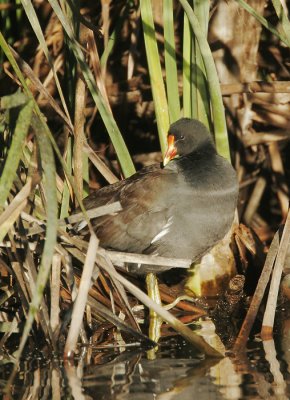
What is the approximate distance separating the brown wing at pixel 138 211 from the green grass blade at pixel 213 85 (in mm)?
374

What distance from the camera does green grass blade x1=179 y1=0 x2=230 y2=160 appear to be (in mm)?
5004

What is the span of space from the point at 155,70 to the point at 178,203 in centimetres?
83

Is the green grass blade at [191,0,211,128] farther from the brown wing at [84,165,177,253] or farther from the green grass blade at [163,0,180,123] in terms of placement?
the brown wing at [84,165,177,253]

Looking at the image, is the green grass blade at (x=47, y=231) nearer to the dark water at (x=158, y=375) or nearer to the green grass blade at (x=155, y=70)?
the dark water at (x=158, y=375)

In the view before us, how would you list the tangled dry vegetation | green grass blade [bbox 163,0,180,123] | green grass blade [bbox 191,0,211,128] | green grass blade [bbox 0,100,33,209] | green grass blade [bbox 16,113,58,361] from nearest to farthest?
green grass blade [bbox 16,113,58,361] → green grass blade [bbox 0,100,33,209] → the tangled dry vegetation → green grass blade [bbox 191,0,211,128] → green grass blade [bbox 163,0,180,123]

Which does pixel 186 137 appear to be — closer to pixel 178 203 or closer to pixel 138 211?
pixel 178 203

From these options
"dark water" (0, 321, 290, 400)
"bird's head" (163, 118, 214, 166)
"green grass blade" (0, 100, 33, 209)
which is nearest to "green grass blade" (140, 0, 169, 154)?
"bird's head" (163, 118, 214, 166)

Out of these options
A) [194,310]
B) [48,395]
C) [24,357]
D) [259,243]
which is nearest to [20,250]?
[24,357]

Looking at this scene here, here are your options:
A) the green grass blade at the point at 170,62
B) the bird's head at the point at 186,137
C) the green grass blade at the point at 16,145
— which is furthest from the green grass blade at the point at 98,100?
the green grass blade at the point at 16,145

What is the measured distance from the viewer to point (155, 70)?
18.3 ft

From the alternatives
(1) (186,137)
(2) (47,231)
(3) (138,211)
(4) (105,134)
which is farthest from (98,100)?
(4) (105,134)

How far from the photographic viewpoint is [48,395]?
4.04m

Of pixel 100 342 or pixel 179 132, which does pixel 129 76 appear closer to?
pixel 179 132

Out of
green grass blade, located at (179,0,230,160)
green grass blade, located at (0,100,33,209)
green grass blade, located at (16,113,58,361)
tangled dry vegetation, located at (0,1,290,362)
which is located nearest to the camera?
green grass blade, located at (16,113,58,361)
